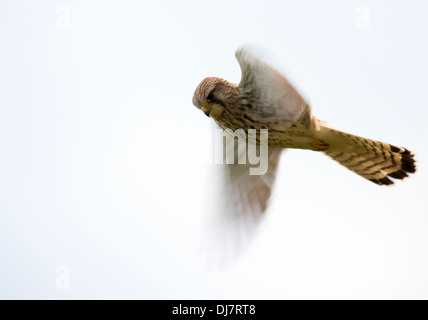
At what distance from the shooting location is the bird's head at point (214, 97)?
5887 mm

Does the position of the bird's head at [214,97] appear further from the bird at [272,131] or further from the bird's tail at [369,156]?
the bird's tail at [369,156]

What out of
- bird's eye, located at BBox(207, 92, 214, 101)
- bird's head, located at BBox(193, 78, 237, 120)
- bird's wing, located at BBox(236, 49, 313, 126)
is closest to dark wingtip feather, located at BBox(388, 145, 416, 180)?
bird's wing, located at BBox(236, 49, 313, 126)

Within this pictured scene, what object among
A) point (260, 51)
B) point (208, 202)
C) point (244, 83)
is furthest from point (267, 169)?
point (260, 51)

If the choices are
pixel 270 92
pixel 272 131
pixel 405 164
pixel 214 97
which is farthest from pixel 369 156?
pixel 214 97

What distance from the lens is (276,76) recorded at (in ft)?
17.3

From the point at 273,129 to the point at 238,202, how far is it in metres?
1.08

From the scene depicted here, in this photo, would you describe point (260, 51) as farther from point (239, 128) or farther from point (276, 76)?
point (239, 128)

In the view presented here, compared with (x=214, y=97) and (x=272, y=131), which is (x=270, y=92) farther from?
(x=214, y=97)

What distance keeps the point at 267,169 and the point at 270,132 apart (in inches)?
31.4

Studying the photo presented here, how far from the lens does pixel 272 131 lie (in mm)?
5906

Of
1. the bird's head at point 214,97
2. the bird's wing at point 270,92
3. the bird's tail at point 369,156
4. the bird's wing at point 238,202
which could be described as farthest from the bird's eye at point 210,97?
the bird's tail at point 369,156

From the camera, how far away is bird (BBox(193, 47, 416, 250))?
5508 mm

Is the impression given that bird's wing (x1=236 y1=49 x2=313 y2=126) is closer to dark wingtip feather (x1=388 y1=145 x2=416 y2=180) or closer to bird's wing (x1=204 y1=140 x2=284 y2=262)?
bird's wing (x1=204 y1=140 x2=284 y2=262)

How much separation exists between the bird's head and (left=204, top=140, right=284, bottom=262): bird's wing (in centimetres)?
69
